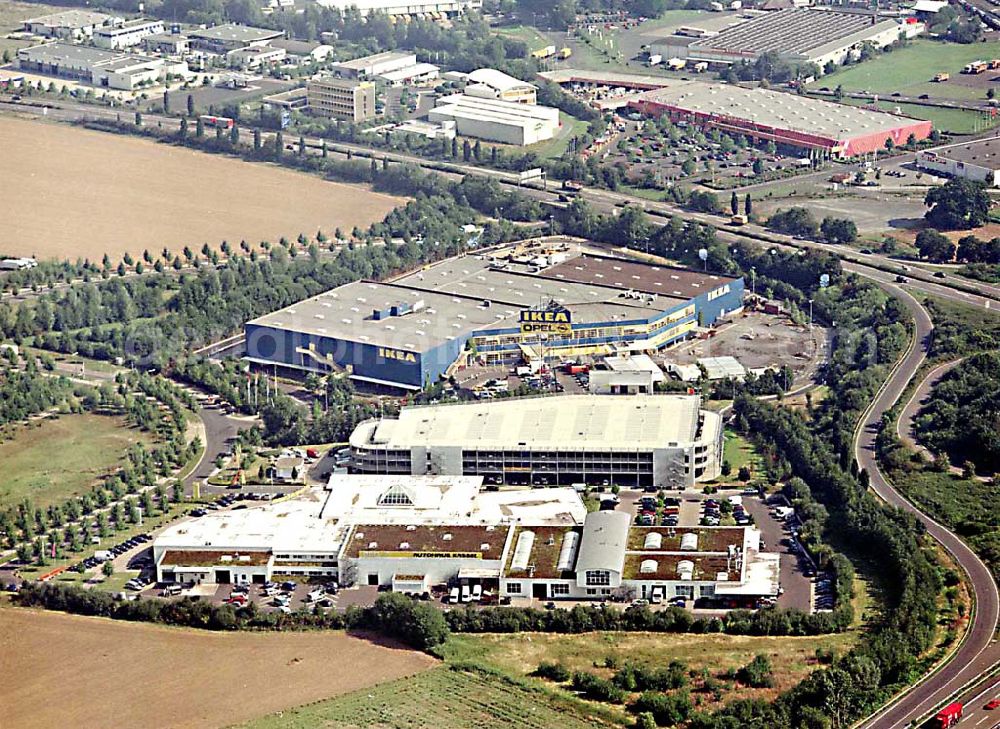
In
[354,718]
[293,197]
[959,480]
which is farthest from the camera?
[293,197]

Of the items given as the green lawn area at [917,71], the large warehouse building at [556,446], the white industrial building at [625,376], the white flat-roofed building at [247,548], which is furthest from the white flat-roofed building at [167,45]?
the white flat-roofed building at [247,548]

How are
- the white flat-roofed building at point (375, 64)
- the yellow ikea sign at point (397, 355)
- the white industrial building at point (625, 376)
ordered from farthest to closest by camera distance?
the white flat-roofed building at point (375, 64), the yellow ikea sign at point (397, 355), the white industrial building at point (625, 376)

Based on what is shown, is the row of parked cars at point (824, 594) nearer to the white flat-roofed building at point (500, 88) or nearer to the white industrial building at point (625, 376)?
the white industrial building at point (625, 376)

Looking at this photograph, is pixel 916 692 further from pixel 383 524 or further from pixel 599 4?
pixel 599 4

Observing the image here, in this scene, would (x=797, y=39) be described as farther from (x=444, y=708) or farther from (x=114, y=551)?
(x=444, y=708)

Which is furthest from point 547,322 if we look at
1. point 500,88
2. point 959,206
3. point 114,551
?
point 500,88

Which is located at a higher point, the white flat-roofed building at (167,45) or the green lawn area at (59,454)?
the white flat-roofed building at (167,45)

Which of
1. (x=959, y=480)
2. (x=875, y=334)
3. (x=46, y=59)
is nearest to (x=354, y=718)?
(x=959, y=480)
